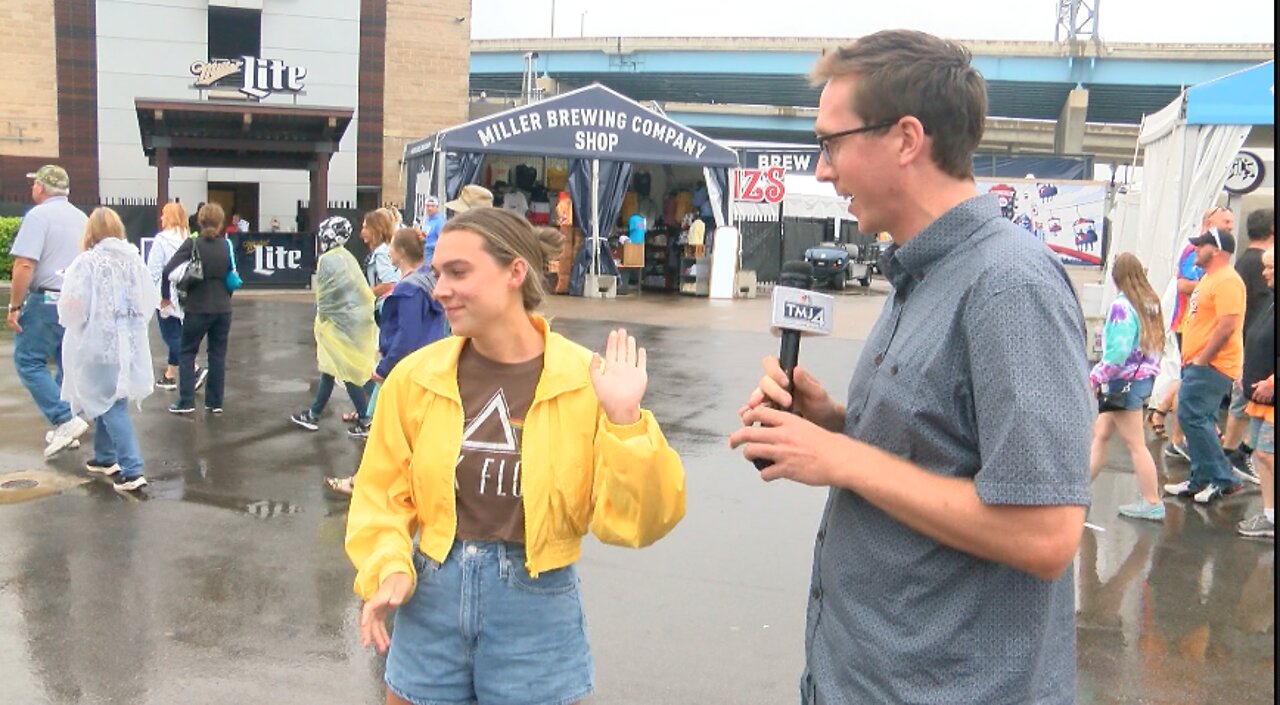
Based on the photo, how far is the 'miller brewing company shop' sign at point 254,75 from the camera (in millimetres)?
23812

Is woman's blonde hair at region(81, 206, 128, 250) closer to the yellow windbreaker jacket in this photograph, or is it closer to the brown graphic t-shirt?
the yellow windbreaker jacket

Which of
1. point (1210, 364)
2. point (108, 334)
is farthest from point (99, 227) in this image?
point (1210, 364)

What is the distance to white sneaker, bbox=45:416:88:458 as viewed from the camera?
7.56 metres

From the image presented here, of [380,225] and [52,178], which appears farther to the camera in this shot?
[380,225]

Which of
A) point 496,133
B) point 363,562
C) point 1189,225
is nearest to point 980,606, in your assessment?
point 363,562

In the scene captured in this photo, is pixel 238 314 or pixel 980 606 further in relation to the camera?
pixel 238 314

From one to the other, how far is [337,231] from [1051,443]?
7603 mm

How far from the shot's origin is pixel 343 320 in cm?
835

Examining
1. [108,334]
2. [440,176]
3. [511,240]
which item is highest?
[440,176]

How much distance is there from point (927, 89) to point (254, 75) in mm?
24617

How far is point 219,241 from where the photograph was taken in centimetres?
917

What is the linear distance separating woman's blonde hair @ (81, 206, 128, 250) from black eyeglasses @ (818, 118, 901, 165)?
594 cm

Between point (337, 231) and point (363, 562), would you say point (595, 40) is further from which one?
point (363, 562)

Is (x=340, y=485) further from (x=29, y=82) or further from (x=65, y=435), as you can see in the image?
(x=29, y=82)
